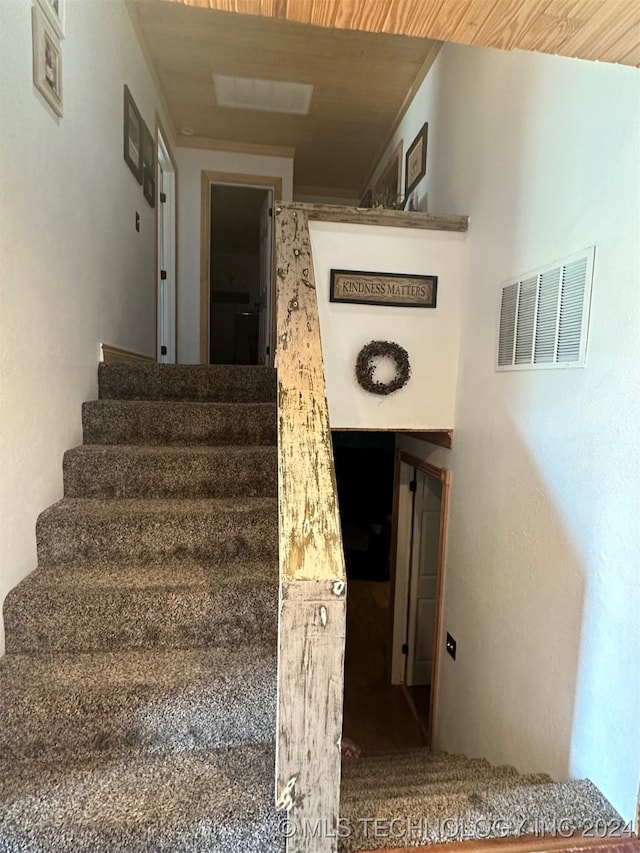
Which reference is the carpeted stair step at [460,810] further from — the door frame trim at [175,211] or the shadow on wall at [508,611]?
the door frame trim at [175,211]

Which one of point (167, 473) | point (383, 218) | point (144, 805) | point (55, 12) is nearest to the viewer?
point (144, 805)

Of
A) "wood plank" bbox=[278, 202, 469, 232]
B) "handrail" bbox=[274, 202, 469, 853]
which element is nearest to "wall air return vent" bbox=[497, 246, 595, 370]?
"wood plank" bbox=[278, 202, 469, 232]

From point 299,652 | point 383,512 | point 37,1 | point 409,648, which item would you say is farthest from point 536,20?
point 383,512

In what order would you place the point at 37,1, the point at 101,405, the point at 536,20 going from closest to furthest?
the point at 536,20
the point at 37,1
the point at 101,405

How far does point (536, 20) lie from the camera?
83 centimetres

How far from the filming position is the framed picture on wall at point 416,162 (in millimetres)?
3214

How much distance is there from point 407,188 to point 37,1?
2.50 m

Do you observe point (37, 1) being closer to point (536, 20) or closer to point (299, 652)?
point (536, 20)

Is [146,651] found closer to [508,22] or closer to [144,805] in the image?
[144,805]

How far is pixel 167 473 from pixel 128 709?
932mm

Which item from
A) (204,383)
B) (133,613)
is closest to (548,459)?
(133,613)

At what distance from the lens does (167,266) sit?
4.44 metres

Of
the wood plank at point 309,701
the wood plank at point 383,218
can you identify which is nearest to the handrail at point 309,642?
the wood plank at point 309,701

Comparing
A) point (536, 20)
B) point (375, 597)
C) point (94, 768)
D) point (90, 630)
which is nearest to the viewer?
point (536, 20)
